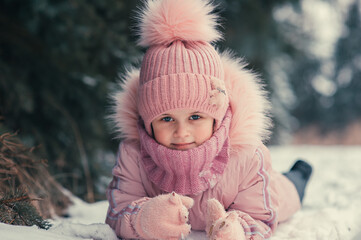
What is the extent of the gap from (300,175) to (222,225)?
1199mm

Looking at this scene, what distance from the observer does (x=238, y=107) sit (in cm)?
177

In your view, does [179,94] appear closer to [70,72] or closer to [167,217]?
[167,217]

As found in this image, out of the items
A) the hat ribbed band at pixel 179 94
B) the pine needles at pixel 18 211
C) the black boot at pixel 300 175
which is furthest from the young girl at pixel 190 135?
the black boot at pixel 300 175

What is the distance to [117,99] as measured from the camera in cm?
189

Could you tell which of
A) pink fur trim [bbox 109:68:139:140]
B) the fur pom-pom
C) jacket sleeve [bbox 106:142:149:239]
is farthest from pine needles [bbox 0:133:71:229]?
the fur pom-pom

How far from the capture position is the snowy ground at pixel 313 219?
4.60 feet

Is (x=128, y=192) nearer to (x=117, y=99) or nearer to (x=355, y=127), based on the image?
(x=117, y=99)

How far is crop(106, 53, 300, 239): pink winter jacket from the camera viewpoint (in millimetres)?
1646

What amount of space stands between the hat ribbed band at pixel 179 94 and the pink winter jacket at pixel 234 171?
0.20 m

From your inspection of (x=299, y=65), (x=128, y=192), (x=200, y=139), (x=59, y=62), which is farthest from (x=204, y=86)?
(x=299, y=65)

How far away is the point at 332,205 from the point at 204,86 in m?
1.28

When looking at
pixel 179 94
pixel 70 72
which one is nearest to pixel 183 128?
pixel 179 94

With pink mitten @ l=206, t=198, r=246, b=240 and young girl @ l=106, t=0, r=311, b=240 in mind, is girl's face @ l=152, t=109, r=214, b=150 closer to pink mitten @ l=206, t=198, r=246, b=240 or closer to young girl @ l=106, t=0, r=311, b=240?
young girl @ l=106, t=0, r=311, b=240

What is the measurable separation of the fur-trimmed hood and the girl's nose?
0.89ft
